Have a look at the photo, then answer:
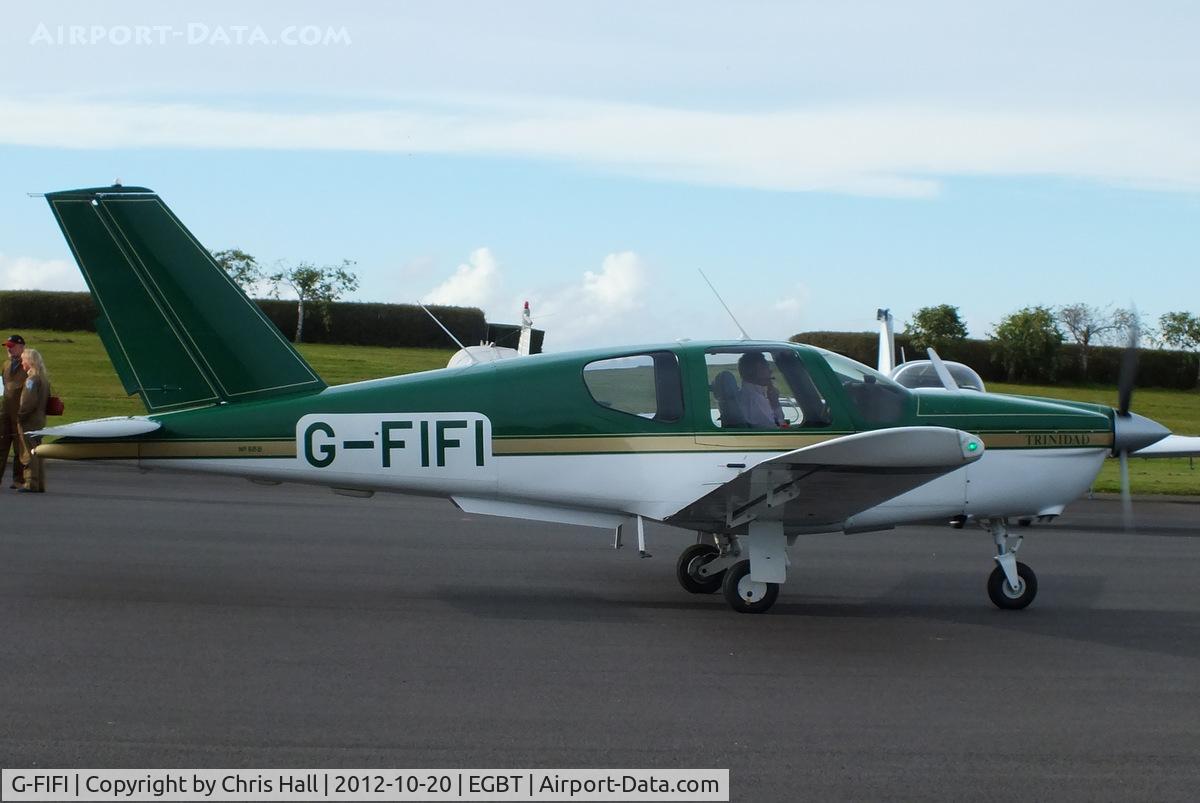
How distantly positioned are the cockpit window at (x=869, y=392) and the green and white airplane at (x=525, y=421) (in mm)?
16

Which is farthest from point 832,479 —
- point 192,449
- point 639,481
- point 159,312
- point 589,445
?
point 159,312

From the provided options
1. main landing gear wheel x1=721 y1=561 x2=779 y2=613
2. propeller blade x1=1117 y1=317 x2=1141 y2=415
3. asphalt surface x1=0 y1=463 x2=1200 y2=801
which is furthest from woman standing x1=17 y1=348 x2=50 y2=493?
propeller blade x1=1117 y1=317 x2=1141 y2=415

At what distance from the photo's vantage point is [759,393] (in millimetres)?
8773

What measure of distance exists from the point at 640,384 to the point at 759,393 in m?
0.85

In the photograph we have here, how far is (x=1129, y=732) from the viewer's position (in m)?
6.02

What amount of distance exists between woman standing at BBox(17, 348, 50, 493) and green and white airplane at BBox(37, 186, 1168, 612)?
255 inches

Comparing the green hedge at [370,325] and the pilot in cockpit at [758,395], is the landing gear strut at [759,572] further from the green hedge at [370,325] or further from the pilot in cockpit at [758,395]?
the green hedge at [370,325]

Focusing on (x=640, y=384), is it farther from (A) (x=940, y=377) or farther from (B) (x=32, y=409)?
(B) (x=32, y=409)

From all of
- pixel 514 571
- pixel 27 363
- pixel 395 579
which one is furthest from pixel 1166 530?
pixel 27 363

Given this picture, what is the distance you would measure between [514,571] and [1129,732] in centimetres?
529

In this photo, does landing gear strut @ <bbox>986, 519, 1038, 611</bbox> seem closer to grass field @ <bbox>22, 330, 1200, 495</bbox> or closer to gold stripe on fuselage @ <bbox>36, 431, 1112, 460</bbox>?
gold stripe on fuselage @ <bbox>36, 431, 1112, 460</bbox>

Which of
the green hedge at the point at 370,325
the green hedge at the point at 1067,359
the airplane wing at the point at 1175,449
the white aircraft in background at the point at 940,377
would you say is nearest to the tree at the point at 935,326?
the green hedge at the point at 1067,359

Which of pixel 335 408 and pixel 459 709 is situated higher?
pixel 335 408

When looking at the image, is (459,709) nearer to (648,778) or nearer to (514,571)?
(648,778)
